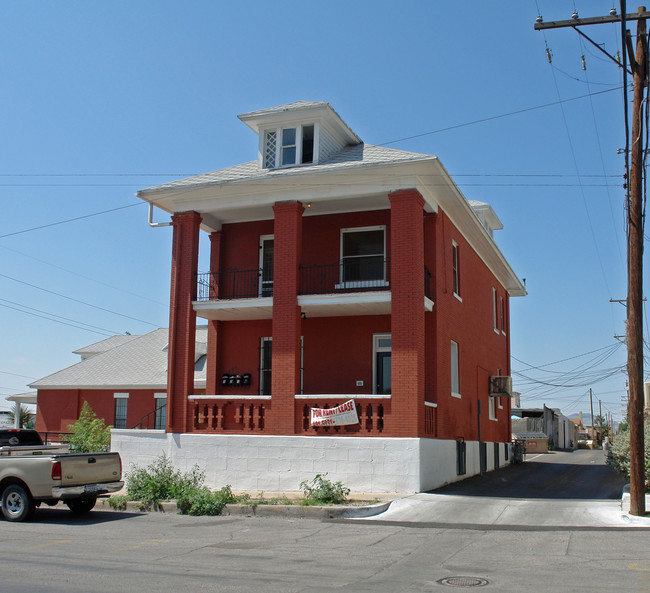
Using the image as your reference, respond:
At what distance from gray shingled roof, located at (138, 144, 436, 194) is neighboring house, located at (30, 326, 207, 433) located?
42.8 ft

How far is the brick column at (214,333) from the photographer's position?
2150cm

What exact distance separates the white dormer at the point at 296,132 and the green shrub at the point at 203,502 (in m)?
9.41

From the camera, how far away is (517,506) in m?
14.8

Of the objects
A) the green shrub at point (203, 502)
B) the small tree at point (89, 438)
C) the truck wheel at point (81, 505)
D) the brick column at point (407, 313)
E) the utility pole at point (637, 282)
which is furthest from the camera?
the small tree at point (89, 438)

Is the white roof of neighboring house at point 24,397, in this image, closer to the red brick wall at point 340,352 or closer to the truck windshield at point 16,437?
the truck windshield at point 16,437

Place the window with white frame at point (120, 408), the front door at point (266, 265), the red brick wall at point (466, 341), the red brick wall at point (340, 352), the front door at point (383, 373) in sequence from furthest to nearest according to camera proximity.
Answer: the window with white frame at point (120, 408)
the front door at point (266, 265)
the red brick wall at point (340, 352)
the front door at point (383, 373)
the red brick wall at point (466, 341)

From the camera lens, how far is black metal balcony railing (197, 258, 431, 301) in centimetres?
1967

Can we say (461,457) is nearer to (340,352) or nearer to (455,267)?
(340,352)

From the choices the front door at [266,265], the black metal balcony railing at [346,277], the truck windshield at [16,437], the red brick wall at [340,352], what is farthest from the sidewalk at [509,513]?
the truck windshield at [16,437]

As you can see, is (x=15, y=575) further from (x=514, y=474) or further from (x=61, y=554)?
(x=514, y=474)

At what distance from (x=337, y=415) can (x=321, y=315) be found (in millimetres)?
3842

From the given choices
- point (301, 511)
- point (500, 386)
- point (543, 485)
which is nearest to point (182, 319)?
point (301, 511)

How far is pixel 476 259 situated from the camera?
25.2 m

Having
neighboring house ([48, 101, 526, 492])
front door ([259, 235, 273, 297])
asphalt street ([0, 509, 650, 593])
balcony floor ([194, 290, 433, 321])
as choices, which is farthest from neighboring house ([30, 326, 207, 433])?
asphalt street ([0, 509, 650, 593])
